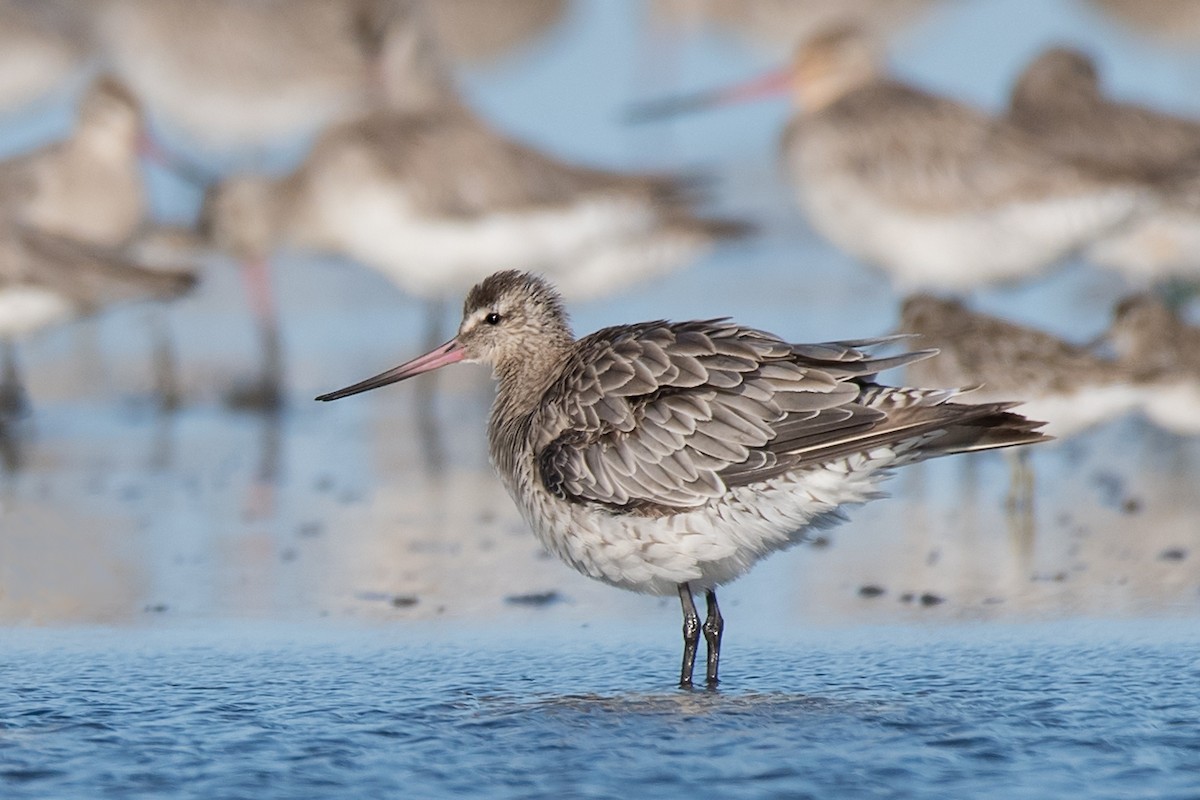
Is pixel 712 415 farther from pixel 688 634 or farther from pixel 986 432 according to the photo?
pixel 986 432

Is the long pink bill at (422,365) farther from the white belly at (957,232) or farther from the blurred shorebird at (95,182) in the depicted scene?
the white belly at (957,232)

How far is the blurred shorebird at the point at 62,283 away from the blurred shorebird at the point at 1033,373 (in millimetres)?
3719

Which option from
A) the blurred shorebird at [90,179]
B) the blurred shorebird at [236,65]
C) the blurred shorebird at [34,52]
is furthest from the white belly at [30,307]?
the blurred shorebird at [34,52]

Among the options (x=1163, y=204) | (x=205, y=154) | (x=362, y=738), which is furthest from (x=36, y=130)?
(x=362, y=738)

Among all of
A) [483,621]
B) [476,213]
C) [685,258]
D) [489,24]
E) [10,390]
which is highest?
[489,24]

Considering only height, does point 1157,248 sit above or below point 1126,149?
below

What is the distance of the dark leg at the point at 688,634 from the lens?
5.47 m

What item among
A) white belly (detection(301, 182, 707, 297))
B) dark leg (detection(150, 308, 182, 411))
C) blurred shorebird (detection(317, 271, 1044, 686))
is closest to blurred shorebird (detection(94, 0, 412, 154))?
white belly (detection(301, 182, 707, 297))

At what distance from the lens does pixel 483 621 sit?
6.16 meters

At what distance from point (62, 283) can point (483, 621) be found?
4.30m

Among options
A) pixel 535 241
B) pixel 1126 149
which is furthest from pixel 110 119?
pixel 1126 149

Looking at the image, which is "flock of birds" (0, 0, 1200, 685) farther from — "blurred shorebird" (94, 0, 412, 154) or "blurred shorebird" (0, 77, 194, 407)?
"blurred shorebird" (94, 0, 412, 154)

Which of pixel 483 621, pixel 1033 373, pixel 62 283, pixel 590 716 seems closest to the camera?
pixel 590 716

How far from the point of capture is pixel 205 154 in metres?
16.5
